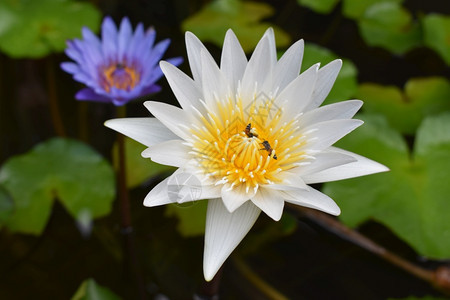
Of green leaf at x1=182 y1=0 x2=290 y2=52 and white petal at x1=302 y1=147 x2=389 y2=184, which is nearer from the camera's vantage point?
white petal at x1=302 y1=147 x2=389 y2=184

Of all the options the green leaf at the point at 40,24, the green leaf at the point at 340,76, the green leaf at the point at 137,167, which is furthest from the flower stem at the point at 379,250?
the green leaf at the point at 40,24

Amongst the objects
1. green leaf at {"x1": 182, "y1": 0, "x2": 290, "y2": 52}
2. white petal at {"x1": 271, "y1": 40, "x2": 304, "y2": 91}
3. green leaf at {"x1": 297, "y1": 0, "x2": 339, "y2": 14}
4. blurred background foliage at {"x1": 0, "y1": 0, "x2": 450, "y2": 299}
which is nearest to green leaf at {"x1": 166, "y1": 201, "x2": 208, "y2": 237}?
blurred background foliage at {"x1": 0, "y1": 0, "x2": 450, "y2": 299}

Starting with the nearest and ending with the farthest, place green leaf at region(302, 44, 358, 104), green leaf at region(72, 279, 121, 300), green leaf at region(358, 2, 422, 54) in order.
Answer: green leaf at region(72, 279, 121, 300)
green leaf at region(302, 44, 358, 104)
green leaf at region(358, 2, 422, 54)

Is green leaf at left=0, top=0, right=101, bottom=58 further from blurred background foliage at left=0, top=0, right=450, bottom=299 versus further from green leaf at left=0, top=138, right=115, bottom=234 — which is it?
green leaf at left=0, top=138, right=115, bottom=234

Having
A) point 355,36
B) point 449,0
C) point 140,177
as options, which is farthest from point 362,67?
point 140,177

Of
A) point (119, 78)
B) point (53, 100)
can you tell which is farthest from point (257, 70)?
point (53, 100)

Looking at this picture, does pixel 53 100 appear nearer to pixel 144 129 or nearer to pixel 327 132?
pixel 144 129

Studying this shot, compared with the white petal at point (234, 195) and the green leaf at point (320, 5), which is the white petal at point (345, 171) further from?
the green leaf at point (320, 5)
